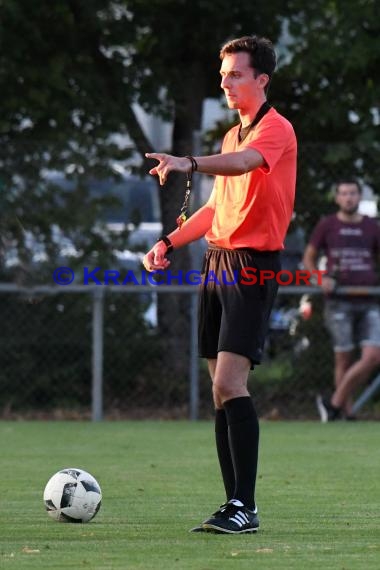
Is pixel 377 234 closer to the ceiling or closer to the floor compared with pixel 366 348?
closer to the ceiling

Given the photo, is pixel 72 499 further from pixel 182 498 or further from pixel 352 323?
pixel 352 323

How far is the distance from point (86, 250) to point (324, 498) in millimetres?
6668

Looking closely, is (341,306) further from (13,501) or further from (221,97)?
(13,501)

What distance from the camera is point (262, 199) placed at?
6348mm

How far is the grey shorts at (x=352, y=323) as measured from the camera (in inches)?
527

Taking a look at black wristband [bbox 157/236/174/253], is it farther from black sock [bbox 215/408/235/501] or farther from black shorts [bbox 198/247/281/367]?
black sock [bbox 215/408/235/501]

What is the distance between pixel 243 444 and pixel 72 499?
85cm

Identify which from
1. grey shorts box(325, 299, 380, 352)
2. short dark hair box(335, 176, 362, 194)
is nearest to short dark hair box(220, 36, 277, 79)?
short dark hair box(335, 176, 362, 194)

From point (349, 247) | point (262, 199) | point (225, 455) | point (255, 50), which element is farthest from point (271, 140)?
point (349, 247)

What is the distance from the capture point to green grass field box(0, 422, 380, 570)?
550 centimetres

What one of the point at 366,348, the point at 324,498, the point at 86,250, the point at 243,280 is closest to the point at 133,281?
the point at 86,250

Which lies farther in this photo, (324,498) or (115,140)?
(115,140)

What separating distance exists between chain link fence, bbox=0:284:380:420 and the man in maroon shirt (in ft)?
1.78

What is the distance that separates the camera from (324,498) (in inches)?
304
